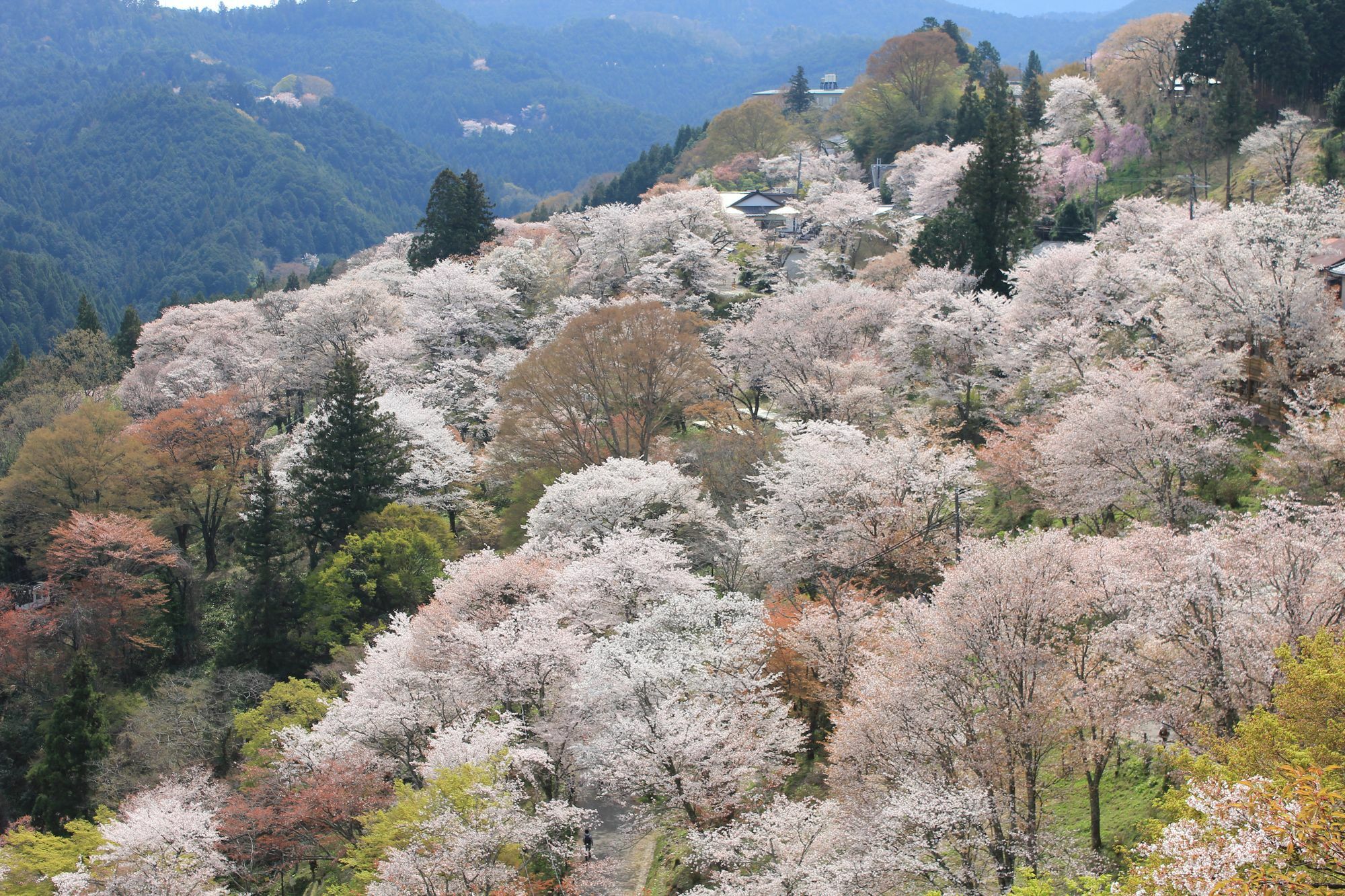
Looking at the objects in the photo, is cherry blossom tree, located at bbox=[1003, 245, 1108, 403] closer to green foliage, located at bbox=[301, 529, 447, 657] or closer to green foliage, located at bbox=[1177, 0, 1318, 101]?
green foliage, located at bbox=[301, 529, 447, 657]

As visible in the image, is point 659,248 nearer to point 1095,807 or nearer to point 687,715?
point 687,715

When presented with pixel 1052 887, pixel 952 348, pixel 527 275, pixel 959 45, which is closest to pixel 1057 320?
pixel 952 348

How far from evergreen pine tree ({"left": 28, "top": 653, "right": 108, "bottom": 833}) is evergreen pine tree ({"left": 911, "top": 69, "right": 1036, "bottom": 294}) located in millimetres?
33475

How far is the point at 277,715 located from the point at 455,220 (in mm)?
37971

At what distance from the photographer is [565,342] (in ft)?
114

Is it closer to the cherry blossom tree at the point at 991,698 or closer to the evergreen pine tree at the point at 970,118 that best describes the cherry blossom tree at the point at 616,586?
the cherry blossom tree at the point at 991,698

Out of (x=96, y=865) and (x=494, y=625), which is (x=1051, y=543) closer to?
(x=494, y=625)

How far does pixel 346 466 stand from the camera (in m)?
34.8

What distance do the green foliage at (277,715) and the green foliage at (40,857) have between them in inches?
145

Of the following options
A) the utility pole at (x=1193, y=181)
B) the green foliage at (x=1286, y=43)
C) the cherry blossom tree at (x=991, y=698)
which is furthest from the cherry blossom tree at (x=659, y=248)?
the cherry blossom tree at (x=991, y=698)

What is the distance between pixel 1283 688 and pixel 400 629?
1939cm

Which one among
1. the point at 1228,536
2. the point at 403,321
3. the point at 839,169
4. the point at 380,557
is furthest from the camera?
the point at 839,169

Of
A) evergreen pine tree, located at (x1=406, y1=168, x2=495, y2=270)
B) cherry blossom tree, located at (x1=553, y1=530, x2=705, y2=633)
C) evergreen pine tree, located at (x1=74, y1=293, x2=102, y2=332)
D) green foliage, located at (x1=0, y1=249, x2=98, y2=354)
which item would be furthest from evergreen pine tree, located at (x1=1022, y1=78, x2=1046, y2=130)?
green foliage, located at (x1=0, y1=249, x2=98, y2=354)

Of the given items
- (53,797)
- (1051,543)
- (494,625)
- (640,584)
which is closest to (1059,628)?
(1051,543)
